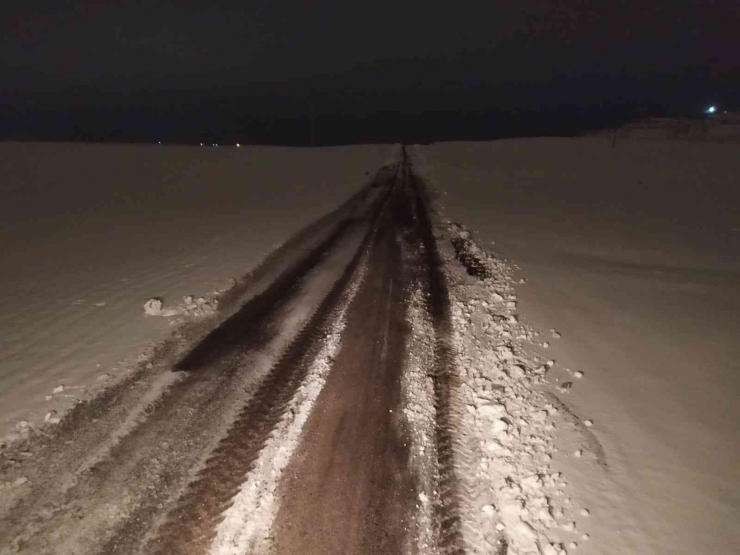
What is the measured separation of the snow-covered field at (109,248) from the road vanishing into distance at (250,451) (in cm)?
73

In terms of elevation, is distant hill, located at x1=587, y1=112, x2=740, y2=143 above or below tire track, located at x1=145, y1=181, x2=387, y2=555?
above

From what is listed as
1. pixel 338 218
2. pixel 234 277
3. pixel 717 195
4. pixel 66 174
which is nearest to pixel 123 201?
pixel 66 174

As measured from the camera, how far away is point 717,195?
16.4 meters

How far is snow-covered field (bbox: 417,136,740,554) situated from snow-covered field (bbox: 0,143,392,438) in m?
5.07

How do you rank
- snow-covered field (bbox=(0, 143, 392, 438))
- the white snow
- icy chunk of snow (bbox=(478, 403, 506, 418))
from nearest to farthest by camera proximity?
1. the white snow
2. icy chunk of snow (bbox=(478, 403, 506, 418))
3. snow-covered field (bbox=(0, 143, 392, 438))

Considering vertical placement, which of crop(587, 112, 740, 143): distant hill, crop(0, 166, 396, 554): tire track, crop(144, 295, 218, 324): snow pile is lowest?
crop(0, 166, 396, 554): tire track

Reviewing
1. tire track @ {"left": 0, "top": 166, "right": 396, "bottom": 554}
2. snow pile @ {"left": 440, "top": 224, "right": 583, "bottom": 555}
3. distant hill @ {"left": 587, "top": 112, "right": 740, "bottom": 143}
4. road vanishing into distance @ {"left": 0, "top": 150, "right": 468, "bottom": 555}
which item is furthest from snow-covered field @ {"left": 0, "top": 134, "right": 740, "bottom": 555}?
distant hill @ {"left": 587, "top": 112, "right": 740, "bottom": 143}

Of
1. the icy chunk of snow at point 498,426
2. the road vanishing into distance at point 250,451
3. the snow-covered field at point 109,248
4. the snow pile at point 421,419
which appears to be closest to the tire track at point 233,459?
the road vanishing into distance at point 250,451

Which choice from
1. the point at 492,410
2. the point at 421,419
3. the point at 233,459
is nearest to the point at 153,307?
the point at 233,459

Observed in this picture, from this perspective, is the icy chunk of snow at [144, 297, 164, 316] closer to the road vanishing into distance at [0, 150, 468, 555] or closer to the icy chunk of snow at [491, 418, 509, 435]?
the road vanishing into distance at [0, 150, 468, 555]

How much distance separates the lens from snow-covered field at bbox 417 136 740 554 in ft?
9.96

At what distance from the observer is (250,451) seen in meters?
3.49

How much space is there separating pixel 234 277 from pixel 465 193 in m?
11.3

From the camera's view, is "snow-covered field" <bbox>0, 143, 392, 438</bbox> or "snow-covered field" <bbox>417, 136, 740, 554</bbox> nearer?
"snow-covered field" <bbox>417, 136, 740, 554</bbox>
